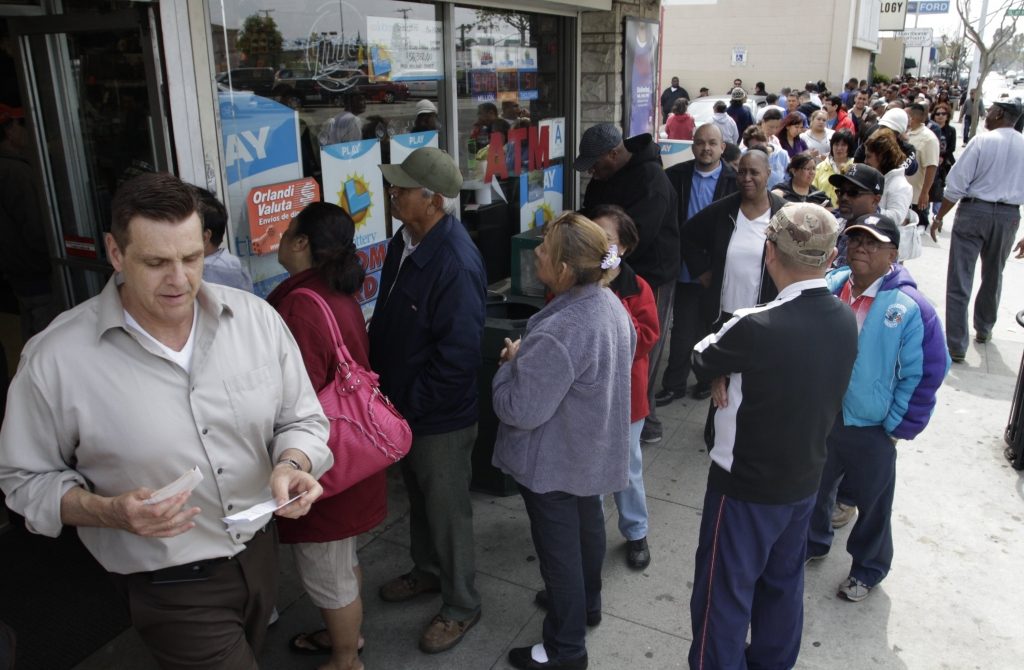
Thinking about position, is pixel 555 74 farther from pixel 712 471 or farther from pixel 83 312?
pixel 83 312

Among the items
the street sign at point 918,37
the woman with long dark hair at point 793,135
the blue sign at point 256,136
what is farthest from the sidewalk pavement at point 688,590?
the street sign at point 918,37

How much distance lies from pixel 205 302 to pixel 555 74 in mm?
5573

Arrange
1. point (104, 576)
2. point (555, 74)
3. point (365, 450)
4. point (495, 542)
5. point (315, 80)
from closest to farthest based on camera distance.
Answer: point (365, 450), point (104, 576), point (495, 542), point (315, 80), point (555, 74)

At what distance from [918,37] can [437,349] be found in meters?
58.7

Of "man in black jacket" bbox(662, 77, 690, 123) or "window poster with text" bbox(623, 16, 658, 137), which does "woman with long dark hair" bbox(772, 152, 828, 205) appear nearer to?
"window poster with text" bbox(623, 16, 658, 137)

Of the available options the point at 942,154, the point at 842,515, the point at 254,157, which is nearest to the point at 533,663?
the point at 842,515

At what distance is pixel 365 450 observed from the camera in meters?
2.63

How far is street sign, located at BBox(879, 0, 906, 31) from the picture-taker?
48025mm

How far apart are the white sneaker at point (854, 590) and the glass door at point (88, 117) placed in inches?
142

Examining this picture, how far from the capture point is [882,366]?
3299mm

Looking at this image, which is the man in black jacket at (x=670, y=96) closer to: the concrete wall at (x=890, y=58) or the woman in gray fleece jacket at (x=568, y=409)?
the woman in gray fleece jacket at (x=568, y=409)

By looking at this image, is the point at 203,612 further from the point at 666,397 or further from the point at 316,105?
the point at 666,397

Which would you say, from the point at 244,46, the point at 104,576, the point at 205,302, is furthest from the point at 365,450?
the point at 244,46

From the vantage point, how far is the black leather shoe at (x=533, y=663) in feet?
10.1
